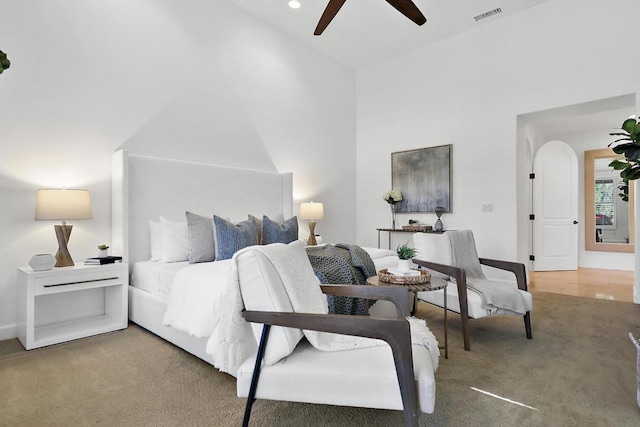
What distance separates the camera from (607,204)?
6844 millimetres

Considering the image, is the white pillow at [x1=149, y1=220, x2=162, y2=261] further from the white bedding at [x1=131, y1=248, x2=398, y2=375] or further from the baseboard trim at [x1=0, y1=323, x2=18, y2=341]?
the baseboard trim at [x1=0, y1=323, x2=18, y2=341]

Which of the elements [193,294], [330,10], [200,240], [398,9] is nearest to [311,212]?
[200,240]

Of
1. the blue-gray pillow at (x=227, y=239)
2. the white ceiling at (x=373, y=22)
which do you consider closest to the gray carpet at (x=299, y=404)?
the blue-gray pillow at (x=227, y=239)

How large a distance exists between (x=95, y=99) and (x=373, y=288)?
325cm

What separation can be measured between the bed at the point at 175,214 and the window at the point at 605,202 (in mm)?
5414

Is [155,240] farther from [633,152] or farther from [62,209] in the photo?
[633,152]

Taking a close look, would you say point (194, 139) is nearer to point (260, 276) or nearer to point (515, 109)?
point (260, 276)

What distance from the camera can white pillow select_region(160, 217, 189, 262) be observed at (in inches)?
132

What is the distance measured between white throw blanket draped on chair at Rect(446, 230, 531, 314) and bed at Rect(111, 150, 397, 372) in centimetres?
62

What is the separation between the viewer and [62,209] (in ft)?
9.40

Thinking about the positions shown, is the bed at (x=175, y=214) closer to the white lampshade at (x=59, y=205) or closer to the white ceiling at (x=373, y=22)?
the white lampshade at (x=59, y=205)

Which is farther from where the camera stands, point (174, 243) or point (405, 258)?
point (174, 243)

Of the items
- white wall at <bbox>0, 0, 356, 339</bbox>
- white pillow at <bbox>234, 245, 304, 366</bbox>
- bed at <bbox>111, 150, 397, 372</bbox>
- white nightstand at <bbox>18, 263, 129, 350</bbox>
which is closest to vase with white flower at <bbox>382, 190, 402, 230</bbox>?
white wall at <bbox>0, 0, 356, 339</bbox>

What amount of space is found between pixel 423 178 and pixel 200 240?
3.78m
